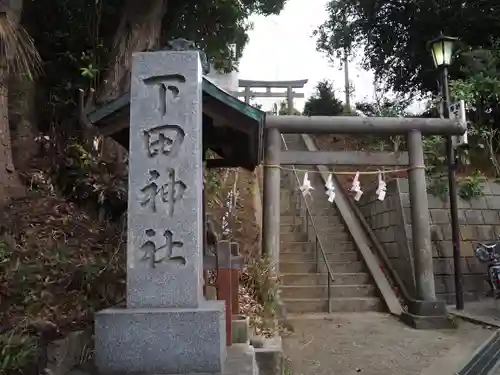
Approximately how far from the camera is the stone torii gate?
8047 millimetres

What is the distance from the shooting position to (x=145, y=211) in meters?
3.65

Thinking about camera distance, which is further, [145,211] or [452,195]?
[452,195]

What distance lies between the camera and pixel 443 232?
35.3ft

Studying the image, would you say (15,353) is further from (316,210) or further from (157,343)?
(316,210)

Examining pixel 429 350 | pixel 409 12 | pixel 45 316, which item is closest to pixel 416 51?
pixel 409 12

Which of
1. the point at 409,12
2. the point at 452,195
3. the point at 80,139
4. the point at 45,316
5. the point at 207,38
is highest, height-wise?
the point at 409,12

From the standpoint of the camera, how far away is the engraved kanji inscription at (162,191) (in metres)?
3.67

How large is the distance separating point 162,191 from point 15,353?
5.44 feet

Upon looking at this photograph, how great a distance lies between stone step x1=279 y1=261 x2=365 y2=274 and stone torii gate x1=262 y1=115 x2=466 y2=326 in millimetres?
2194

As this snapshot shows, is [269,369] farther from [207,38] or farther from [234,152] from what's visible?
[207,38]

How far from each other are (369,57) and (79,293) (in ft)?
54.4

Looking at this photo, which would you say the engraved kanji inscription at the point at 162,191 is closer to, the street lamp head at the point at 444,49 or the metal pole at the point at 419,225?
the metal pole at the point at 419,225

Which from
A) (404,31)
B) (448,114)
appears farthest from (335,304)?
(404,31)

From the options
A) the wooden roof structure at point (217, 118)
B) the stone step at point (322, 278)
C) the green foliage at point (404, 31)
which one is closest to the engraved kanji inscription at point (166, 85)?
the wooden roof structure at point (217, 118)
